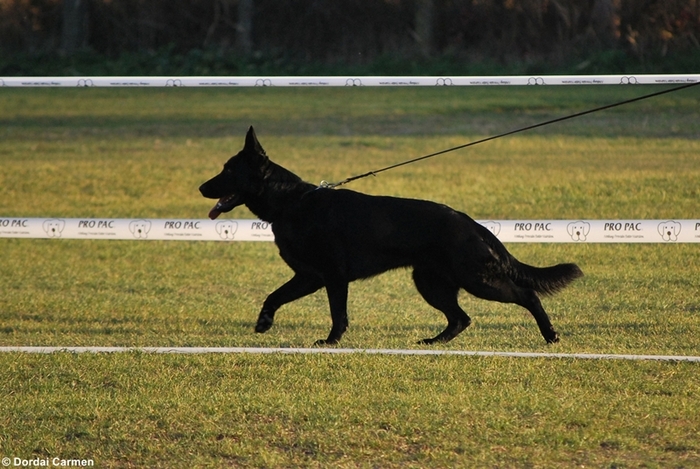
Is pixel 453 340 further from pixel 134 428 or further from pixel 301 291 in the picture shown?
pixel 134 428

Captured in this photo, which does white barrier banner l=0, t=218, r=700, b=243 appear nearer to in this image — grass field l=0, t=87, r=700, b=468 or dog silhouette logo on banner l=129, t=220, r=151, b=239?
dog silhouette logo on banner l=129, t=220, r=151, b=239

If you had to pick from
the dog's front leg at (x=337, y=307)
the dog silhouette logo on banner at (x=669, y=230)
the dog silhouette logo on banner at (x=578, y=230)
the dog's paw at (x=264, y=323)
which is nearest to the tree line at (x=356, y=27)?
the dog silhouette logo on banner at (x=578, y=230)

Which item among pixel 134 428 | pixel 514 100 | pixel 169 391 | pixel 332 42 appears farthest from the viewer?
pixel 332 42

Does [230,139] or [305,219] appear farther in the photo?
[230,139]

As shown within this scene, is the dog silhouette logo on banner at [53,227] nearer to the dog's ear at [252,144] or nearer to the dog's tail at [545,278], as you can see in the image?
the dog's ear at [252,144]

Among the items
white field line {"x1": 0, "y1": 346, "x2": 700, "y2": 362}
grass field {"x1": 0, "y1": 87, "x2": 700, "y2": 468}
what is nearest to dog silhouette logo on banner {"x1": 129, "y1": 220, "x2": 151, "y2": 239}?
grass field {"x1": 0, "y1": 87, "x2": 700, "y2": 468}

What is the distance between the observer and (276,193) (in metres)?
7.05

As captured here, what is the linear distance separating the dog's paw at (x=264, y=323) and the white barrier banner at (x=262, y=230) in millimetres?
1438

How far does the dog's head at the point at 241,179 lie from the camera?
709cm

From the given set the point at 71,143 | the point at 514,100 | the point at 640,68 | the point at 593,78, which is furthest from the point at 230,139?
the point at 593,78

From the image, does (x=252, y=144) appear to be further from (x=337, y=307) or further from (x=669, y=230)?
(x=669, y=230)

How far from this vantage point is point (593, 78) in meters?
8.75

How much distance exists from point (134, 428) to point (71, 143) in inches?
569

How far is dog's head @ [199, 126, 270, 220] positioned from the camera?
709cm
